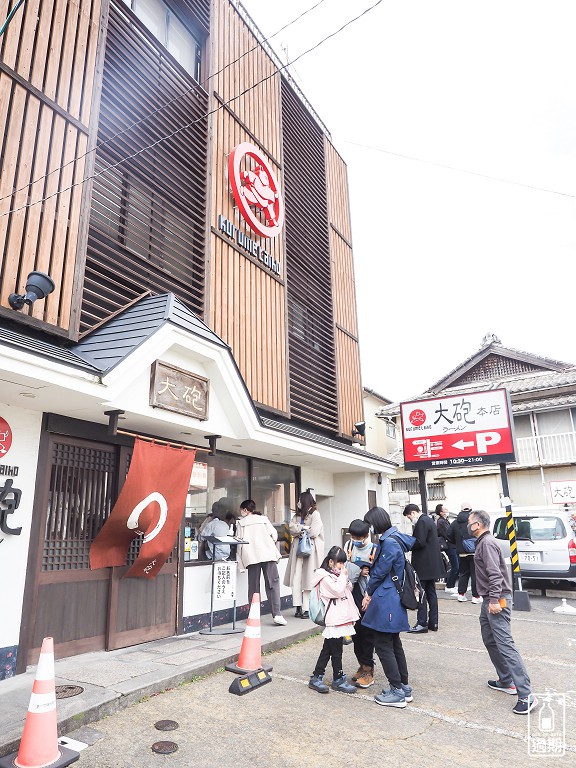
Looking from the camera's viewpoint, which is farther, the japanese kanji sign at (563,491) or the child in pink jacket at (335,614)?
the japanese kanji sign at (563,491)

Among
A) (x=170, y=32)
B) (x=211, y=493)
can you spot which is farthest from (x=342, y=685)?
(x=170, y=32)

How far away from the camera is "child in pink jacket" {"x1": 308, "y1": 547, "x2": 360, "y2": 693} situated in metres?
5.21

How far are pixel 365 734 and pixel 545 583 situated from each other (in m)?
10.1

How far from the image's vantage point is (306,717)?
4.67 m

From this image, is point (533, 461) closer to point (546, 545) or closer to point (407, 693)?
point (546, 545)

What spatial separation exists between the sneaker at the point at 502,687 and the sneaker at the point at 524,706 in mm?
499

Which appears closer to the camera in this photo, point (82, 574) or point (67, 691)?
point (67, 691)

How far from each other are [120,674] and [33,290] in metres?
4.42

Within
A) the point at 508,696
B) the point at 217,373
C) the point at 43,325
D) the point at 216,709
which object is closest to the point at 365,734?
the point at 216,709

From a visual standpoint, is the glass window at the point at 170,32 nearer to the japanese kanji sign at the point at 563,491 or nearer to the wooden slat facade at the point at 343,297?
the wooden slat facade at the point at 343,297

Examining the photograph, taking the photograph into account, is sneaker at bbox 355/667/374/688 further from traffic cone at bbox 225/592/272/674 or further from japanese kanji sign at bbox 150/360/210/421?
japanese kanji sign at bbox 150/360/210/421

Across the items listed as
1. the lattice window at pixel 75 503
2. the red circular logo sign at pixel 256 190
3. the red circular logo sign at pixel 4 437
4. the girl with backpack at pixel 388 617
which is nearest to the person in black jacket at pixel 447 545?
the girl with backpack at pixel 388 617

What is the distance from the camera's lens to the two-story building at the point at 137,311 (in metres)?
5.93

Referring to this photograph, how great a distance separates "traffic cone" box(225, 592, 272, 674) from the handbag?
9.38ft
